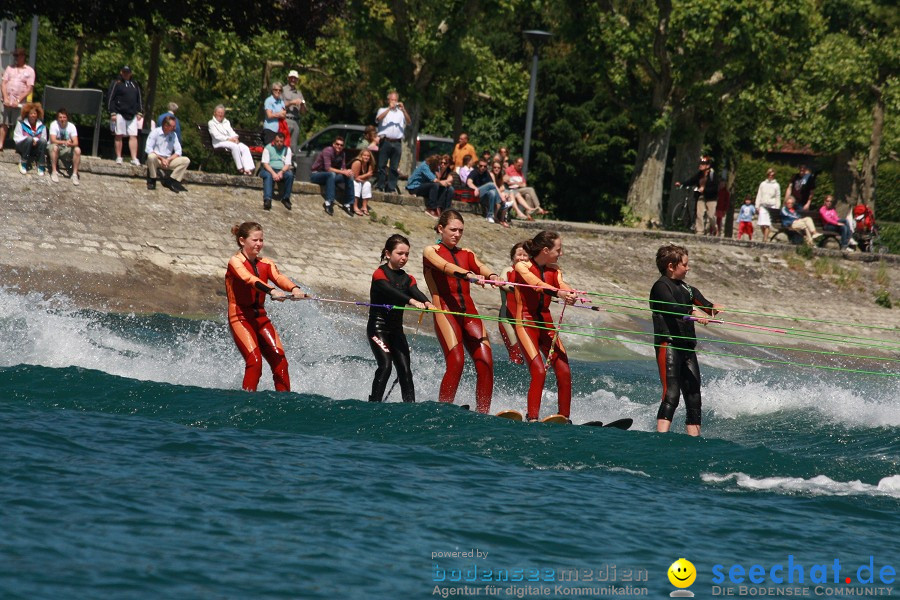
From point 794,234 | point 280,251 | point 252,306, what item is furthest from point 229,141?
point 794,234

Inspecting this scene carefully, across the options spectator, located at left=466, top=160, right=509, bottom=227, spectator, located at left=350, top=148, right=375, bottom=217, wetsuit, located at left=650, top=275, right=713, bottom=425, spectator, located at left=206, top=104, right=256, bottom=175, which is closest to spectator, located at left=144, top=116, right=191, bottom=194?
spectator, located at left=206, top=104, right=256, bottom=175

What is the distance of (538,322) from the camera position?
446 inches

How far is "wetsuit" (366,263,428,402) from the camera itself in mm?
11184

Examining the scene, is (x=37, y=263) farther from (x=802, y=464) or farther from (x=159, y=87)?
(x=159, y=87)

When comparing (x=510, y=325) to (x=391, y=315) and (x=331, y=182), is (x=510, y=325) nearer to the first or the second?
(x=391, y=315)

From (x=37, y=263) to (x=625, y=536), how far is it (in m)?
12.2

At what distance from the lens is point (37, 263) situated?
1792 centimetres

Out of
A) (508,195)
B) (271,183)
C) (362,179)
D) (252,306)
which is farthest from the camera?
(508,195)

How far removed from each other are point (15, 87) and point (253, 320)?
36.5ft

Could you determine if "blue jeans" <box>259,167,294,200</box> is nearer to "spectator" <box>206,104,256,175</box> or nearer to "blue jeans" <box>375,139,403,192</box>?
"spectator" <box>206,104,256,175</box>

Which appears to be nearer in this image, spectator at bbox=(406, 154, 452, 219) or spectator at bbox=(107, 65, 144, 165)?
spectator at bbox=(107, 65, 144, 165)

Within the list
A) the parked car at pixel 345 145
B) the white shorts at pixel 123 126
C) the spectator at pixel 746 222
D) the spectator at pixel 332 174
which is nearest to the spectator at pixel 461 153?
the parked car at pixel 345 145

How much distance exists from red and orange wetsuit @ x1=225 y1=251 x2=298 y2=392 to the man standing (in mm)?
12160

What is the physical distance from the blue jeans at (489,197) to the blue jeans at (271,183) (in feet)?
13.1
